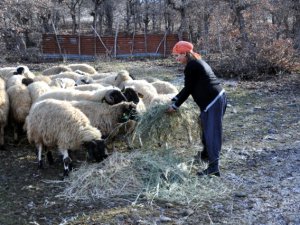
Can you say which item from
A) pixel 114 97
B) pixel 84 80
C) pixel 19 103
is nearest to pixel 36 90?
pixel 19 103

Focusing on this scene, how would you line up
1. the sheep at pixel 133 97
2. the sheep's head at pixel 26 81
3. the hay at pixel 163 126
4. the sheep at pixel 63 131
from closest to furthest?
the sheep at pixel 63 131 < the hay at pixel 163 126 < the sheep at pixel 133 97 < the sheep's head at pixel 26 81

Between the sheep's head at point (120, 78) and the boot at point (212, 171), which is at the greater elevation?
the sheep's head at point (120, 78)

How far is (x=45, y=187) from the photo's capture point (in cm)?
636

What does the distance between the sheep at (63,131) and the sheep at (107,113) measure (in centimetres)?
43

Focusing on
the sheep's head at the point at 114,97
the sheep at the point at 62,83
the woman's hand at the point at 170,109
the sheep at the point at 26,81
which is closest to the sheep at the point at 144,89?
the sheep's head at the point at 114,97

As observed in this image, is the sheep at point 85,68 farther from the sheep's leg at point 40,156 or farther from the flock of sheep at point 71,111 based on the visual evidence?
the sheep's leg at point 40,156

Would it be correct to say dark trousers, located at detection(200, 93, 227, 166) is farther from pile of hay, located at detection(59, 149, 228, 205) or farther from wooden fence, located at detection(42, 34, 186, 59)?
wooden fence, located at detection(42, 34, 186, 59)

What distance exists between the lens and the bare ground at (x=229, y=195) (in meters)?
5.32

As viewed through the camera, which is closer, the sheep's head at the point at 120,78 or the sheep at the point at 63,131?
the sheep at the point at 63,131

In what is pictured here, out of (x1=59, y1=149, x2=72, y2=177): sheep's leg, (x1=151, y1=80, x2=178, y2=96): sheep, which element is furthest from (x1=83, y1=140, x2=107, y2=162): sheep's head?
(x1=151, y1=80, x2=178, y2=96): sheep

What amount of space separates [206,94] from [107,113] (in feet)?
6.92

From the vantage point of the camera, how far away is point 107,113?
7773 millimetres

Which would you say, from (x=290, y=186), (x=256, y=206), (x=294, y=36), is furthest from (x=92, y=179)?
(x=294, y=36)

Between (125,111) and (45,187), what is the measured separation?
6.90ft
